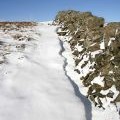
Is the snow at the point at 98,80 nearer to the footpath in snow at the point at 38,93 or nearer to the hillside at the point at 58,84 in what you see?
the hillside at the point at 58,84

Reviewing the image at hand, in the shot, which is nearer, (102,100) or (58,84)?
(102,100)

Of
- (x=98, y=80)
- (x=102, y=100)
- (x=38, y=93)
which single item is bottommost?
(x=102, y=100)

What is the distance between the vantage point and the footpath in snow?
916 cm

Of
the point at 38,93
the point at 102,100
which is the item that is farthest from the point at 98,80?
the point at 38,93

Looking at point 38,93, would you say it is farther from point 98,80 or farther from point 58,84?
point 98,80

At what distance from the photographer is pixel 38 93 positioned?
10859 millimetres

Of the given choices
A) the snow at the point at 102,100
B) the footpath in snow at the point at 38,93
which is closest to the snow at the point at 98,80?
the snow at the point at 102,100

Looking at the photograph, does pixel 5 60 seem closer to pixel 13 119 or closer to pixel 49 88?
pixel 49 88

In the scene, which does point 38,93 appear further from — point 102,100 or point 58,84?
point 102,100

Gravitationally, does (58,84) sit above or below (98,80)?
below

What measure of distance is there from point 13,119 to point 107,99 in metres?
4.24

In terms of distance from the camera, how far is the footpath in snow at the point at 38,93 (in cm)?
916

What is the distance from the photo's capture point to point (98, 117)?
9805mm

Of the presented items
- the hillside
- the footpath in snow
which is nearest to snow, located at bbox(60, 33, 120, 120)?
the hillside
